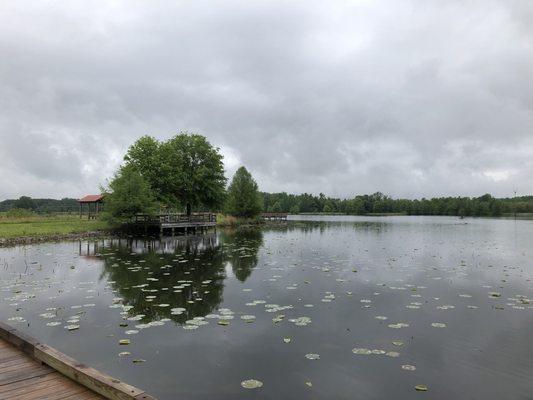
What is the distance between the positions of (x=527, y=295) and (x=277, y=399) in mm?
10648

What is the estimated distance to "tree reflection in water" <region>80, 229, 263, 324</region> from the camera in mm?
10250

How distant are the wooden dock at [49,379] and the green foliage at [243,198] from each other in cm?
6190

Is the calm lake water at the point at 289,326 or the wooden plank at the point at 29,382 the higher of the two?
the wooden plank at the point at 29,382

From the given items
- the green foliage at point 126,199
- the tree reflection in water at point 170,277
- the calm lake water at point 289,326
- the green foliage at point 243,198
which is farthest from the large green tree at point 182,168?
the calm lake water at point 289,326

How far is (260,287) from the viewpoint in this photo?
12922 millimetres

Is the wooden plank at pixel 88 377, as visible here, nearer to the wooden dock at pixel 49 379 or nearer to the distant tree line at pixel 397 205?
the wooden dock at pixel 49 379

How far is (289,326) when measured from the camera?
28.4 ft

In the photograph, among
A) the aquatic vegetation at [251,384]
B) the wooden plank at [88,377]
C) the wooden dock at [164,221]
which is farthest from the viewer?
the wooden dock at [164,221]

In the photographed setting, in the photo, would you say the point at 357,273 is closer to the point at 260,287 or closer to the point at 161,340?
the point at 260,287

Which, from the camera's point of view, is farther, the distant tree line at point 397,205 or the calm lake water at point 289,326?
the distant tree line at point 397,205

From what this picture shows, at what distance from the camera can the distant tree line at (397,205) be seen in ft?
460

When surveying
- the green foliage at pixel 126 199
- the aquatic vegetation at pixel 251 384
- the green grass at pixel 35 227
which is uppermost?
the green foliage at pixel 126 199

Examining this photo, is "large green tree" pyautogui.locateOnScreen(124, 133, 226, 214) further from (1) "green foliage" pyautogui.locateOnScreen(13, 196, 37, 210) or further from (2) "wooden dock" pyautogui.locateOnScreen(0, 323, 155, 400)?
(1) "green foliage" pyautogui.locateOnScreen(13, 196, 37, 210)

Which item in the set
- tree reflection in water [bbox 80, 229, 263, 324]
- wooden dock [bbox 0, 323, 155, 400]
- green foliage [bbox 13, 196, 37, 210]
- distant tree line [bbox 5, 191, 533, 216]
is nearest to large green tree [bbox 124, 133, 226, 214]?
tree reflection in water [bbox 80, 229, 263, 324]
